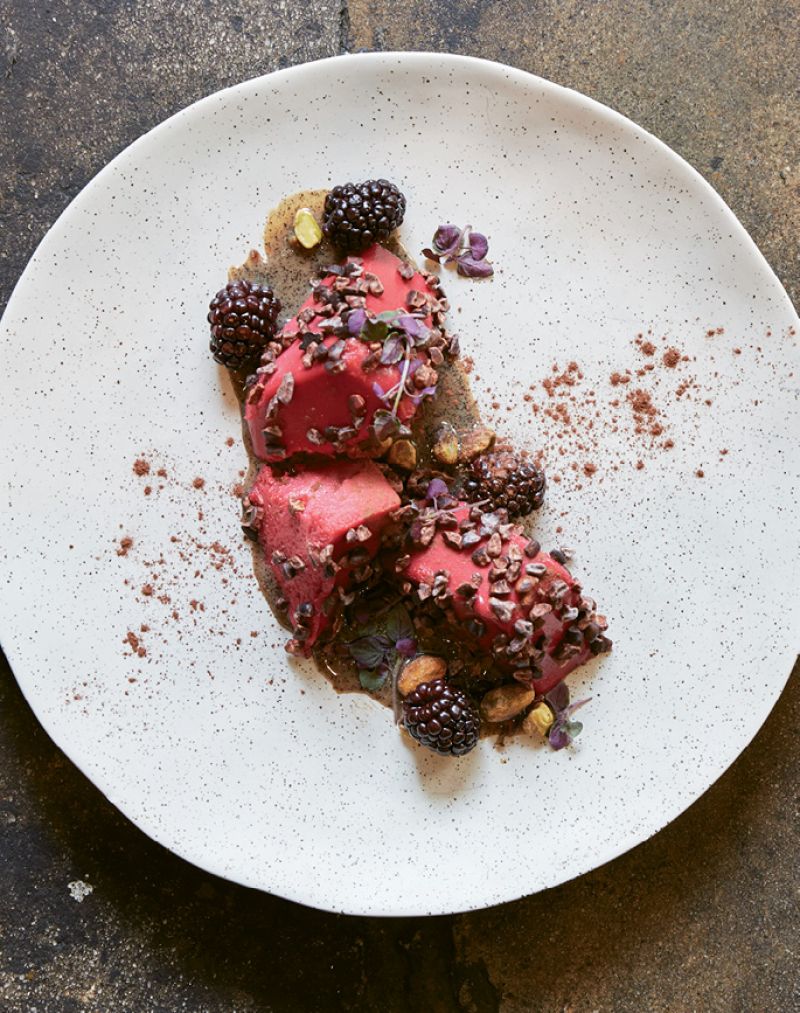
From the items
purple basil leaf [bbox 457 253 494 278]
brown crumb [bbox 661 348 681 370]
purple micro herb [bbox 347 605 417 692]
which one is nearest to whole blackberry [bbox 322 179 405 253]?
purple basil leaf [bbox 457 253 494 278]

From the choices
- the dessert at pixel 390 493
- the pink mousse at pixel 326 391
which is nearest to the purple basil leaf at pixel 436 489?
the dessert at pixel 390 493

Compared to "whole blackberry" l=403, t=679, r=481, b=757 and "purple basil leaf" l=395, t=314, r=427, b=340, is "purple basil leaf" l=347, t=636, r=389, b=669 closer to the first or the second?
"whole blackberry" l=403, t=679, r=481, b=757

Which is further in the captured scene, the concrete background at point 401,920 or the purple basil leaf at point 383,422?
the concrete background at point 401,920

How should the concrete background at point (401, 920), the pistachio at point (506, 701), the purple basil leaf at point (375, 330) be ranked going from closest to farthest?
the purple basil leaf at point (375, 330), the pistachio at point (506, 701), the concrete background at point (401, 920)

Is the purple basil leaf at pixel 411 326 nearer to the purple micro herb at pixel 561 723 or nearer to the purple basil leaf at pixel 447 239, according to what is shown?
the purple basil leaf at pixel 447 239

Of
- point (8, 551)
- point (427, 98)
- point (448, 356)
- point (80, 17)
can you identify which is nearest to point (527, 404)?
point (448, 356)

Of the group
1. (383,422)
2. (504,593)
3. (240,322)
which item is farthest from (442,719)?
(240,322)

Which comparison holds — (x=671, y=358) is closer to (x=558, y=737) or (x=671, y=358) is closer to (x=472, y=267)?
(x=472, y=267)
